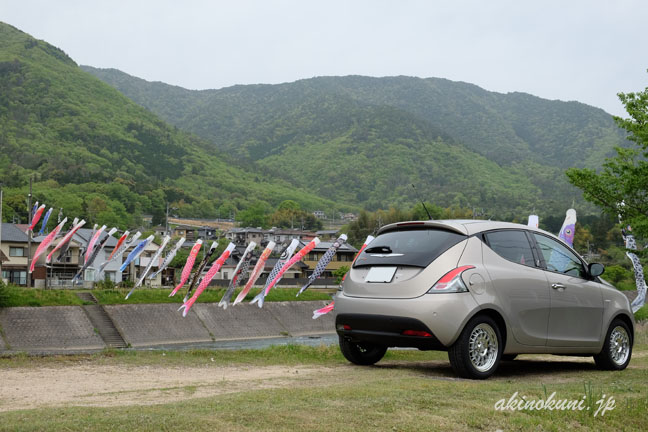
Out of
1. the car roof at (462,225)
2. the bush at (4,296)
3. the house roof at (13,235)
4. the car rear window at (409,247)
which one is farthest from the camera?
the house roof at (13,235)

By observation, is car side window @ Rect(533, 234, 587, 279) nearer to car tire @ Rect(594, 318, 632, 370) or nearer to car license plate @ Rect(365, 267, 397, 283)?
car tire @ Rect(594, 318, 632, 370)

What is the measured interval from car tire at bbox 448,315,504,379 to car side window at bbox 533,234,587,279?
1.29 m

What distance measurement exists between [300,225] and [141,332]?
93.8 meters

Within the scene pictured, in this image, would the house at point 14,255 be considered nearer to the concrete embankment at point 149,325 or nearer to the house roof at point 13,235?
the house roof at point 13,235

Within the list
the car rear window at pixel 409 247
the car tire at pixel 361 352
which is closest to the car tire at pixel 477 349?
the car rear window at pixel 409 247

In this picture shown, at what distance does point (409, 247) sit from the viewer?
7.07m

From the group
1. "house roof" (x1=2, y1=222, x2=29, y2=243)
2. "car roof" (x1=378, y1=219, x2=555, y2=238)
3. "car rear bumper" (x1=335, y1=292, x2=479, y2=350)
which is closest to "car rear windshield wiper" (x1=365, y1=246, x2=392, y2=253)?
"car roof" (x1=378, y1=219, x2=555, y2=238)

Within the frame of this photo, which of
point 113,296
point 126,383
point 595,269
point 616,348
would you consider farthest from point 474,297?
point 113,296

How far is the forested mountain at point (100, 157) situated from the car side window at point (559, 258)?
87879 mm

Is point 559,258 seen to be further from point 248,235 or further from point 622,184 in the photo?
point 248,235

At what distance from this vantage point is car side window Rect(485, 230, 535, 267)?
7.18 meters

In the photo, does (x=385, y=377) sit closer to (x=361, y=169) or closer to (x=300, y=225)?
(x=300, y=225)

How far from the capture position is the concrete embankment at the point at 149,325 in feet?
106
